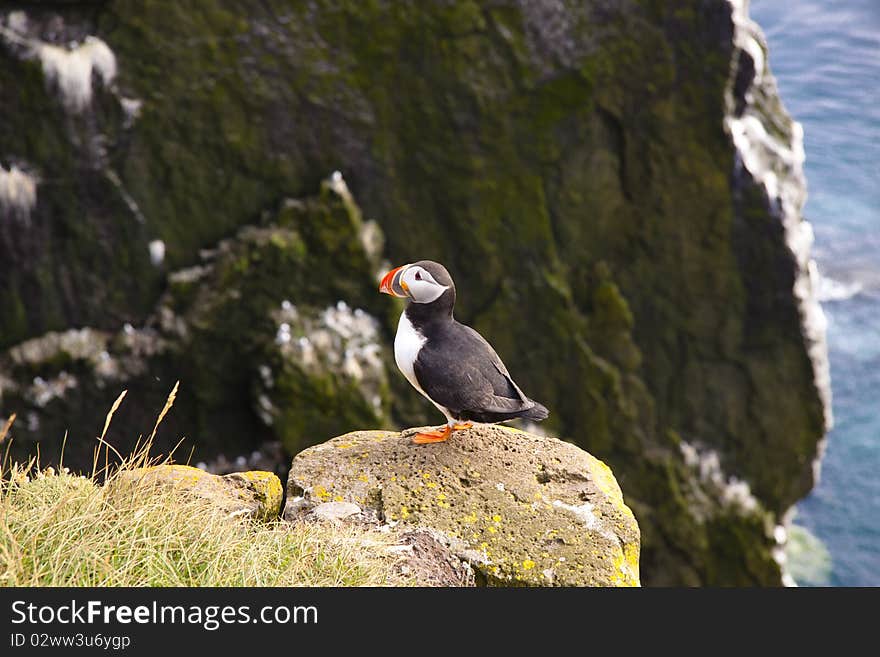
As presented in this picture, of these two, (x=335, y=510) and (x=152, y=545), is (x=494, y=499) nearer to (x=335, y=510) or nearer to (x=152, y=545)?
(x=335, y=510)

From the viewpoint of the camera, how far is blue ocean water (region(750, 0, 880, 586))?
21781mm

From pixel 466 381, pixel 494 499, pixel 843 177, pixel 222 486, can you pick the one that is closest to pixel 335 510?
pixel 222 486

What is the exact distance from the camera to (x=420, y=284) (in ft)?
17.8

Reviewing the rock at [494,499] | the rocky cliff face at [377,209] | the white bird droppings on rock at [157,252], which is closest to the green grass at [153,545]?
the rock at [494,499]

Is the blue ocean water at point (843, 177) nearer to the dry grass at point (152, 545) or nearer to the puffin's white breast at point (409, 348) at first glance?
the puffin's white breast at point (409, 348)

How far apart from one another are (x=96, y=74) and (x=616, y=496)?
433 inches

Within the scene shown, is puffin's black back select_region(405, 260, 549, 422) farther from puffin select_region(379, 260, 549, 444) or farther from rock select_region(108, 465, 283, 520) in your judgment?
rock select_region(108, 465, 283, 520)

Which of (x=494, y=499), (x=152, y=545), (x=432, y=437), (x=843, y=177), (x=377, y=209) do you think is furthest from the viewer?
(x=843, y=177)

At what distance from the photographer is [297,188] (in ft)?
48.4

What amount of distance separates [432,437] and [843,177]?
21606mm

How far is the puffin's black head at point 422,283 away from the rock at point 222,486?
1324 millimetres

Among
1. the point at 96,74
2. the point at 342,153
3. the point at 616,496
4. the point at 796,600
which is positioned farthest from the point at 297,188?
the point at 796,600

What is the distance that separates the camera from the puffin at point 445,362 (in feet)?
17.4

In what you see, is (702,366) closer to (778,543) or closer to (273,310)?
(778,543)
